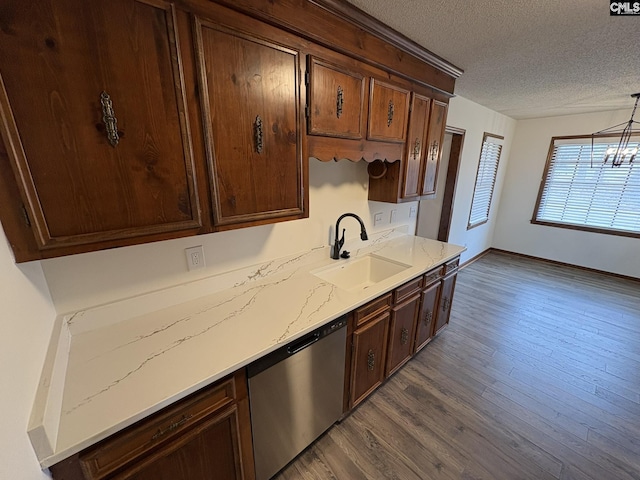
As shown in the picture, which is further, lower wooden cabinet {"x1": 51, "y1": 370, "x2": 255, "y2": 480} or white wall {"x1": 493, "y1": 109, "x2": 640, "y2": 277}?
white wall {"x1": 493, "y1": 109, "x2": 640, "y2": 277}

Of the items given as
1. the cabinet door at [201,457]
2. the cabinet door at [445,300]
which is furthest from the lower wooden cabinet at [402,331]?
the cabinet door at [201,457]

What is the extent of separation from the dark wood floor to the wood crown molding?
93.0 inches

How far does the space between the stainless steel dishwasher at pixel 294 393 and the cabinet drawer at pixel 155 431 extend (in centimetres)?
14

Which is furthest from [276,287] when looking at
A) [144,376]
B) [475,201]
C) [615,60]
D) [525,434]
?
[475,201]

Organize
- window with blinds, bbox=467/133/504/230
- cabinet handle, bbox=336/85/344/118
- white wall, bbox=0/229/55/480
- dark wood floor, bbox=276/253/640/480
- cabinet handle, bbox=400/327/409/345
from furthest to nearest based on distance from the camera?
window with blinds, bbox=467/133/504/230 < cabinet handle, bbox=400/327/409/345 < dark wood floor, bbox=276/253/640/480 < cabinet handle, bbox=336/85/344/118 < white wall, bbox=0/229/55/480

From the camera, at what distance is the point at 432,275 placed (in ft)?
6.63

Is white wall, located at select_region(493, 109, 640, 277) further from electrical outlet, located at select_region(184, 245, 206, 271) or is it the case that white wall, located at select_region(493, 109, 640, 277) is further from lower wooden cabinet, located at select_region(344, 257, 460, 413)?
electrical outlet, located at select_region(184, 245, 206, 271)

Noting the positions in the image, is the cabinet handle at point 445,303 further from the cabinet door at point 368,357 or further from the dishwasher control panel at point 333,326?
the dishwasher control panel at point 333,326

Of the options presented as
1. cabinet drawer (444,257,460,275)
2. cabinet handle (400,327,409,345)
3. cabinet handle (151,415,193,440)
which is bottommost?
cabinet handle (400,327,409,345)

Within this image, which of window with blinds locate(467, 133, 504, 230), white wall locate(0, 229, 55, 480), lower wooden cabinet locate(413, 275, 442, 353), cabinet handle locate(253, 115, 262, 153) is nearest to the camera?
white wall locate(0, 229, 55, 480)

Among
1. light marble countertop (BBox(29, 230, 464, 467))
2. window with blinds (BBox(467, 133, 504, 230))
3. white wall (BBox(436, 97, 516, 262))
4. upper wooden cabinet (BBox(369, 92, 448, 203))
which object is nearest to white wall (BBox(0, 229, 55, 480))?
light marble countertop (BBox(29, 230, 464, 467))

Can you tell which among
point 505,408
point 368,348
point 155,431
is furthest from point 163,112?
point 505,408

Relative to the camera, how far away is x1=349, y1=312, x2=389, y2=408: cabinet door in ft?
5.11

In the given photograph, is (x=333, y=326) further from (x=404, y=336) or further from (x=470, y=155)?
(x=470, y=155)
